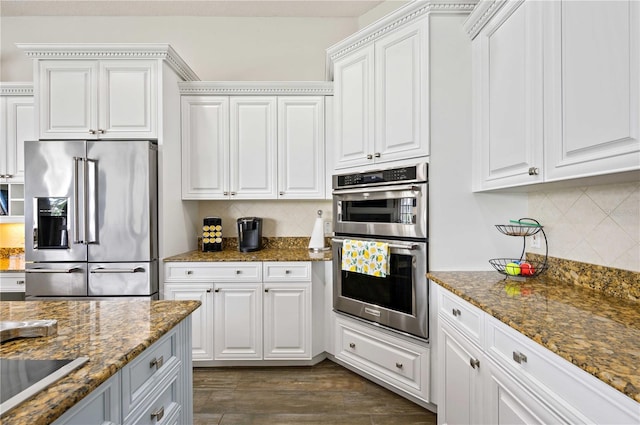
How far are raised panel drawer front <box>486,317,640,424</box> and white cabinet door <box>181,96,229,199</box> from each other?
2.50m

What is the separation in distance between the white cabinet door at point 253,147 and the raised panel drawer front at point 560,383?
225 cm

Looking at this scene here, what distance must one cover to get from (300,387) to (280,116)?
2.29 metres

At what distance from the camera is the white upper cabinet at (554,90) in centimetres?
102

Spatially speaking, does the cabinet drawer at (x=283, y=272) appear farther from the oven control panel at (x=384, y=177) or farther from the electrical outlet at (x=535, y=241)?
the electrical outlet at (x=535, y=241)

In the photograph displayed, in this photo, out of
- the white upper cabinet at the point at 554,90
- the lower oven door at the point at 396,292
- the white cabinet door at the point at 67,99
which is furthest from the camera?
the white cabinet door at the point at 67,99

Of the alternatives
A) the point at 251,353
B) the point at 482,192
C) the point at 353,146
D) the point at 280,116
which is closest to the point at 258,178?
the point at 280,116

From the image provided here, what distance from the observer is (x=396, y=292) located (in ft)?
7.02

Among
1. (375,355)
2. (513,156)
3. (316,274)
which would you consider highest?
(513,156)

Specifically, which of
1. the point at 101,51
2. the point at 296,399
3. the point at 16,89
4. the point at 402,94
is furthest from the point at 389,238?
the point at 16,89

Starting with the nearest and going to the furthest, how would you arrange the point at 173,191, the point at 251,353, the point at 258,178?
1. the point at 251,353
2. the point at 173,191
3. the point at 258,178

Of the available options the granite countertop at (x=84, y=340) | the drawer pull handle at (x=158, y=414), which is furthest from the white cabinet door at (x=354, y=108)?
the drawer pull handle at (x=158, y=414)

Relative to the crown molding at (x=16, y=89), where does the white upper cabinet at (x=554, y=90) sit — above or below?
below

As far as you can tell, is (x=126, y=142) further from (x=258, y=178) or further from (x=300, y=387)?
(x=300, y=387)

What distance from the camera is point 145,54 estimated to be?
2.56m
